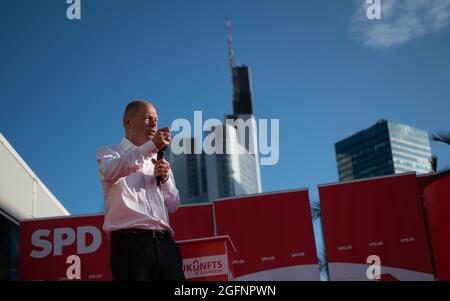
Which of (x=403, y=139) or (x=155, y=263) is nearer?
(x=155, y=263)

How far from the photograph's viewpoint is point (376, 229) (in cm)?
818

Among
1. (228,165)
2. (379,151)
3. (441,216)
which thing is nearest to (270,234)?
(441,216)

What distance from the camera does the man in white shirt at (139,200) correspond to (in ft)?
11.1

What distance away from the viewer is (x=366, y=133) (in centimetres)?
15950

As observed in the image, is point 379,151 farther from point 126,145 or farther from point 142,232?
point 142,232

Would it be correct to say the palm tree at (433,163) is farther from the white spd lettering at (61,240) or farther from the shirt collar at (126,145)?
the shirt collar at (126,145)

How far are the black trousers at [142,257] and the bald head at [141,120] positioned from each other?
0.60 metres

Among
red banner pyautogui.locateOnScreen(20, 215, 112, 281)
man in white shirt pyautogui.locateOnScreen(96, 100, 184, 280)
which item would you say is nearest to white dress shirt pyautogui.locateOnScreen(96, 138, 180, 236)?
man in white shirt pyautogui.locateOnScreen(96, 100, 184, 280)

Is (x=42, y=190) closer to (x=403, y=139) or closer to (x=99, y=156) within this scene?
(x=99, y=156)

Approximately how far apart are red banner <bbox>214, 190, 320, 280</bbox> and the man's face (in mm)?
4895

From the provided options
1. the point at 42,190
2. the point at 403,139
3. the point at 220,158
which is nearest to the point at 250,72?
the point at 220,158
